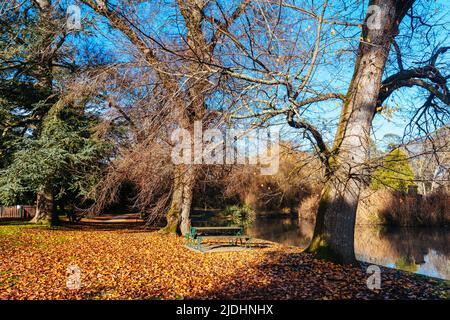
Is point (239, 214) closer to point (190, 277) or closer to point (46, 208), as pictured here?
point (46, 208)

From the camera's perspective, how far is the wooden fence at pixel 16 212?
75.4ft

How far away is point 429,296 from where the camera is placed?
213 inches

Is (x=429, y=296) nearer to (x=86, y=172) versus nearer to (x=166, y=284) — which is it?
(x=166, y=284)

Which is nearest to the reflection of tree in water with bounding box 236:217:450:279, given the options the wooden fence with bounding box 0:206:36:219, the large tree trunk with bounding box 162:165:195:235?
the large tree trunk with bounding box 162:165:195:235

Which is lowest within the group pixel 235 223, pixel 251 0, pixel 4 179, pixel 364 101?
pixel 235 223

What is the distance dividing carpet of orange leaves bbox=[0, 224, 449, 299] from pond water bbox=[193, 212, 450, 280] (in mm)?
4425

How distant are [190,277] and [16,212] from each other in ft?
69.9

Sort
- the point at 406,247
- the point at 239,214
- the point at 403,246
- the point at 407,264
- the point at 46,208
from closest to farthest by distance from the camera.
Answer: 1. the point at 407,264
2. the point at 406,247
3. the point at 403,246
4. the point at 46,208
5. the point at 239,214

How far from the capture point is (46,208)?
54.6 feet

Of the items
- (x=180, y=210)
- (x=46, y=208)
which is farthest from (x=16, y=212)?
(x=180, y=210)

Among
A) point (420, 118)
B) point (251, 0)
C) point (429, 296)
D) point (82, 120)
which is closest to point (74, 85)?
point (82, 120)

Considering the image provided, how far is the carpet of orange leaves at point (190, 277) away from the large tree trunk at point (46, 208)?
7.32 metres

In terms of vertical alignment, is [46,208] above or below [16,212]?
A: above

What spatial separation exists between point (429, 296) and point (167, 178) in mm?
9001
